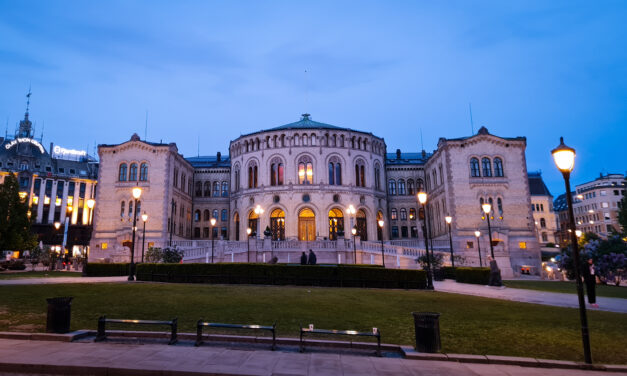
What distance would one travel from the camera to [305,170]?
5106 cm

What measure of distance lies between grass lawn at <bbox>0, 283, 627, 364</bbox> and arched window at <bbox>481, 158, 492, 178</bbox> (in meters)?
34.0

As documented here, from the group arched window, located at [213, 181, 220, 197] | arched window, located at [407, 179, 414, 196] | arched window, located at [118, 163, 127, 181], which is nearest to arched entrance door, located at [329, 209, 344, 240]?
arched window, located at [407, 179, 414, 196]

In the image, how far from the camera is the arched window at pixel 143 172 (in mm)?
48375

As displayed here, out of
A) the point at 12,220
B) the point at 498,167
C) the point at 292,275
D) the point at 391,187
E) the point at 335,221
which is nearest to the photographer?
the point at 292,275

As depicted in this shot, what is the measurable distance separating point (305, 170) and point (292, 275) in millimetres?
31389

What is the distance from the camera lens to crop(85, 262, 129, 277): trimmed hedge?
25.9 meters

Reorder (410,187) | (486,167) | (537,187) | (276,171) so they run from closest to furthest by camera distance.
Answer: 1. (486,167)
2. (276,171)
3. (410,187)
4. (537,187)

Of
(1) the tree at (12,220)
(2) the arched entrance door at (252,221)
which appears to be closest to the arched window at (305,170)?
(2) the arched entrance door at (252,221)

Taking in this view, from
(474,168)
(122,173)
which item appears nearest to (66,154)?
(122,173)

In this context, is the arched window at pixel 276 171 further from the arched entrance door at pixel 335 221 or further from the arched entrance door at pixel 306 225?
the arched entrance door at pixel 335 221

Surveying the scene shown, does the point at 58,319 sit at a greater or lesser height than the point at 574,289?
greater

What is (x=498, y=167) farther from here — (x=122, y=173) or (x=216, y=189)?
(x=122, y=173)

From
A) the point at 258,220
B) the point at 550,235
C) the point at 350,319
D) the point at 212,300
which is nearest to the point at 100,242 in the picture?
the point at 258,220

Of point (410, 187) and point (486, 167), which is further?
point (410, 187)
